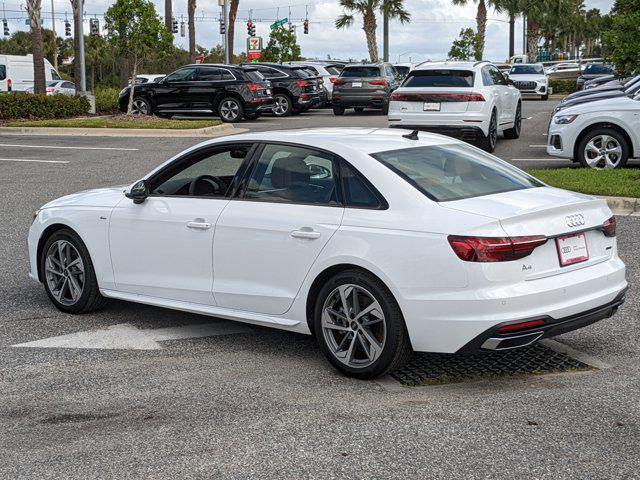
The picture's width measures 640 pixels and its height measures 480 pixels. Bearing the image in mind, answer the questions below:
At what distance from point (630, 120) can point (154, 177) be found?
31.9 ft

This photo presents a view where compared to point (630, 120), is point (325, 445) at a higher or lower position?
lower

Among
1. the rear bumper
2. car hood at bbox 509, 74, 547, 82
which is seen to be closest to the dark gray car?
car hood at bbox 509, 74, 547, 82

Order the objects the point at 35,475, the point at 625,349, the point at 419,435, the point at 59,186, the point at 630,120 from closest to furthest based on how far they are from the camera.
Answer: the point at 35,475 < the point at 419,435 < the point at 625,349 < the point at 630,120 < the point at 59,186

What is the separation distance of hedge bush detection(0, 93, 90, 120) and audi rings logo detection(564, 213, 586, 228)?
25.2m

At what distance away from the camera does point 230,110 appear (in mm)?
28094

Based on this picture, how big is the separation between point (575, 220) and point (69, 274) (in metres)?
3.85

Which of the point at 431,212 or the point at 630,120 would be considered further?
the point at 630,120

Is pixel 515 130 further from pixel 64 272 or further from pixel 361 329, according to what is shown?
pixel 361 329

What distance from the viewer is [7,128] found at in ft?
85.8

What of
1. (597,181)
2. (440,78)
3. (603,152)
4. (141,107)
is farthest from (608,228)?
(141,107)

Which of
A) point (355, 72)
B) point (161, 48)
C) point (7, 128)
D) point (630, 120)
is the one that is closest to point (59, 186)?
point (630, 120)

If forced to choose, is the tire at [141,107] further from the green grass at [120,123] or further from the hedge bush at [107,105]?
the hedge bush at [107,105]

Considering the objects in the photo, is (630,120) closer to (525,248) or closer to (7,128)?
(525,248)

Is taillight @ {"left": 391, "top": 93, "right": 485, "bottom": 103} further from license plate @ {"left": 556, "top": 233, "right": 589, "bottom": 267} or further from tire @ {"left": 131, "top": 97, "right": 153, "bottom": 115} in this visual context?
tire @ {"left": 131, "top": 97, "right": 153, "bottom": 115}
